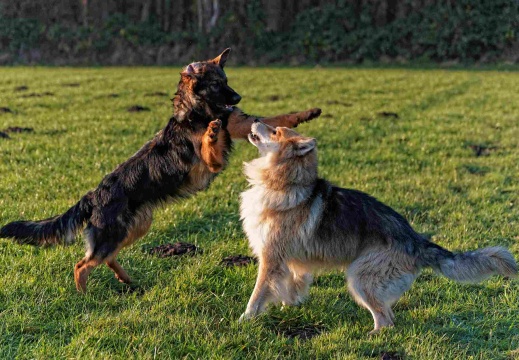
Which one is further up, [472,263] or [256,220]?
[256,220]

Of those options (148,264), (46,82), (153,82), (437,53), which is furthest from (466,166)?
(437,53)

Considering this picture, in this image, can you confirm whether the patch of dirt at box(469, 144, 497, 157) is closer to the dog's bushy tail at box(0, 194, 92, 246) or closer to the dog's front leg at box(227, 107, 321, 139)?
the dog's front leg at box(227, 107, 321, 139)

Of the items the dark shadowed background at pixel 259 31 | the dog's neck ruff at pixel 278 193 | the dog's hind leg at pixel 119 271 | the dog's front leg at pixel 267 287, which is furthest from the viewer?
the dark shadowed background at pixel 259 31

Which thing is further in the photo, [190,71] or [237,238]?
[237,238]

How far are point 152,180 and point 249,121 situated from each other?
109 cm

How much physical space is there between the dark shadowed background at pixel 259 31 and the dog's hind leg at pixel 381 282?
79.3 ft

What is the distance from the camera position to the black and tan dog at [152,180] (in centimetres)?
502

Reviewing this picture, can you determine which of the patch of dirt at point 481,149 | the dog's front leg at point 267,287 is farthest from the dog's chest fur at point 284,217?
the patch of dirt at point 481,149

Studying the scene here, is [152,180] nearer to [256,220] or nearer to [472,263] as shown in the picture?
[256,220]

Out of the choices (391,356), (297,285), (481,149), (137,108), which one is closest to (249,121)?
(297,285)

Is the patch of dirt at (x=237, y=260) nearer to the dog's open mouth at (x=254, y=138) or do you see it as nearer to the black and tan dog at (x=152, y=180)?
the black and tan dog at (x=152, y=180)

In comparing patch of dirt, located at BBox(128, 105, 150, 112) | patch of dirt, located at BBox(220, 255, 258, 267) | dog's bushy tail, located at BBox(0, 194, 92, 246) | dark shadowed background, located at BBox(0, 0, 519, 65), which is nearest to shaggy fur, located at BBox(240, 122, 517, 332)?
patch of dirt, located at BBox(220, 255, 258, 267)

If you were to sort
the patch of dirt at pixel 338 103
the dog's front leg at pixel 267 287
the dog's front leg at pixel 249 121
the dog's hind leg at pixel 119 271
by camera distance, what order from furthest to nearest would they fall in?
the patch of dirt at pixel 338 103 → the dog's front leg at pixel 249 121 → the dog's hind leg at pixel 119 271 → the dog's front leg at pixel 267 287

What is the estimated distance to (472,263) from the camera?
174 inches
